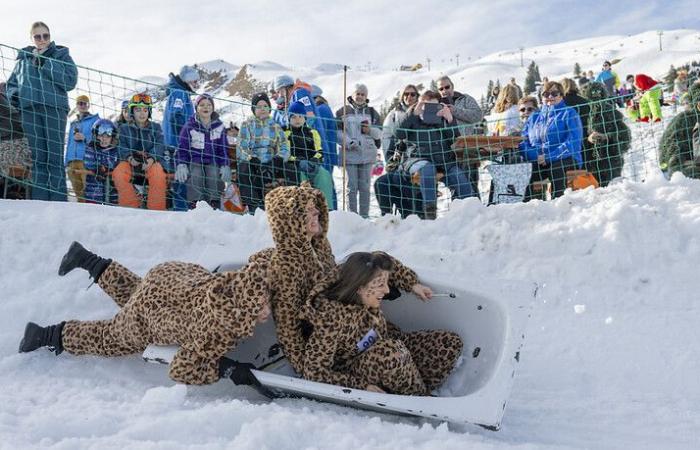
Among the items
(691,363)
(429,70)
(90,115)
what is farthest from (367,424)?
(429,70)

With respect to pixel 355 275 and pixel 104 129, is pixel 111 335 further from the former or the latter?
pixel 104 129

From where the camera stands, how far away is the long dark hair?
331 cm

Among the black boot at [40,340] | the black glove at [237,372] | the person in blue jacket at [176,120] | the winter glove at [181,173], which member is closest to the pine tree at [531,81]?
the person in blue jacket at [176,120]

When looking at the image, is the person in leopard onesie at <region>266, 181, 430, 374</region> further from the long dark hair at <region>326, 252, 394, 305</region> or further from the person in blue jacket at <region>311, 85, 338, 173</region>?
the person in blue jacket at <region>311, 85, 338, 173</region>

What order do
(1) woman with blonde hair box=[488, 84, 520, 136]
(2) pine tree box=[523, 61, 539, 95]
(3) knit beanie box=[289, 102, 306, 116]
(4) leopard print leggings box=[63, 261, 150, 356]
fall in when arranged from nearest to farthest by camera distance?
(4) leopard print leggings box=[63, 261, 150, 356] → (3) knit beanie box=[289, 102, 306, 116] → (1) woman with blonde hair box=[488, 84, 520, 136] → (2) pine tree box=[523, 61, 539, 95]

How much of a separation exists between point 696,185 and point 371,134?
127 inches

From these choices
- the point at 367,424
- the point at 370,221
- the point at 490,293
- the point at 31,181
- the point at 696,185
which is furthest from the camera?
the point at 31,181

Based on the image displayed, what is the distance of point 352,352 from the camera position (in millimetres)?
3354

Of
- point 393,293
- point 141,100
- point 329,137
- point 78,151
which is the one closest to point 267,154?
point 329,137

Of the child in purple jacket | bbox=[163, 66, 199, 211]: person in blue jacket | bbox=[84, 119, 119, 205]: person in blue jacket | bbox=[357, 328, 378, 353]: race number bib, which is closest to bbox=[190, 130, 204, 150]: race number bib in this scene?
the child in purple jacket

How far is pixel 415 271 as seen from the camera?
384cm

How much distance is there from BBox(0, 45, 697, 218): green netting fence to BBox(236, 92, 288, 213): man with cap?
0.01 meters

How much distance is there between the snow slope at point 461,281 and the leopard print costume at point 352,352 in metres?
0.18

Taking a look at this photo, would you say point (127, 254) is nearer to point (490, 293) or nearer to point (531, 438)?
point (490, 293)
